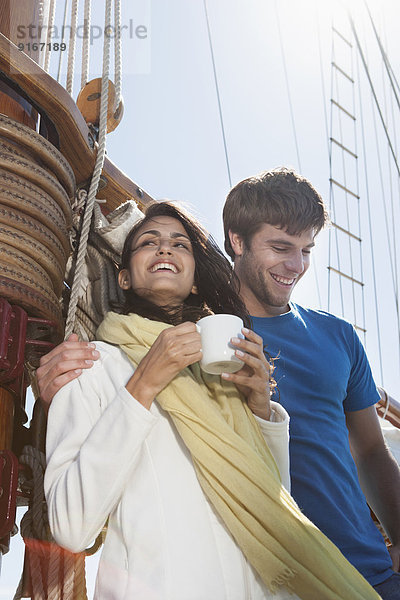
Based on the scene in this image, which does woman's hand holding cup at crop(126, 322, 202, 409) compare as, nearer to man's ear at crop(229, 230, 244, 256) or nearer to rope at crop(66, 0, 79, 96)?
man's ear at crop(229, 230, 244, 256)

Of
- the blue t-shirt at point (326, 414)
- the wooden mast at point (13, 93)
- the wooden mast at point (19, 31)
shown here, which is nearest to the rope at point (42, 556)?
the wooden mast at point (13, 93)

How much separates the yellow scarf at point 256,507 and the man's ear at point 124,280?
314mm

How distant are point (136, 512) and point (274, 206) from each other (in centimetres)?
101

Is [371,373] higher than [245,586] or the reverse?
higher

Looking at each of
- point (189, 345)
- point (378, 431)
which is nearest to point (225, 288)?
point (189, 345)

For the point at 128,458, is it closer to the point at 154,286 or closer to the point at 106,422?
the point at 106,422

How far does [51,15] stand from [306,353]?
1191 millimetres

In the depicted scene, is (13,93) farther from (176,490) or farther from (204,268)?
(176,490)

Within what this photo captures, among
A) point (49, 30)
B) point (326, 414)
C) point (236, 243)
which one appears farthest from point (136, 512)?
point (49, 30)

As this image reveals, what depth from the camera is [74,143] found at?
1.35 meters

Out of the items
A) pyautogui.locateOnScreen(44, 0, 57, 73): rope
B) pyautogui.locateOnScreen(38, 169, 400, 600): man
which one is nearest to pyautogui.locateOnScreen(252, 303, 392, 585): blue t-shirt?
pyautogui.locateOnScreen(38, 169, 400, 600): man

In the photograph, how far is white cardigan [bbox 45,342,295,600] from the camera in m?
0.87

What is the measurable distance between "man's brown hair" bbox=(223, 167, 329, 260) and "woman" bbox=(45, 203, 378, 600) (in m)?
0.71

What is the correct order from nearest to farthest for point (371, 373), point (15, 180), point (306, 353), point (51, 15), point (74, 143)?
point (15, 180)
point (74, 143)
point (306, 353)
point (371, 373)
point (51, 15)
